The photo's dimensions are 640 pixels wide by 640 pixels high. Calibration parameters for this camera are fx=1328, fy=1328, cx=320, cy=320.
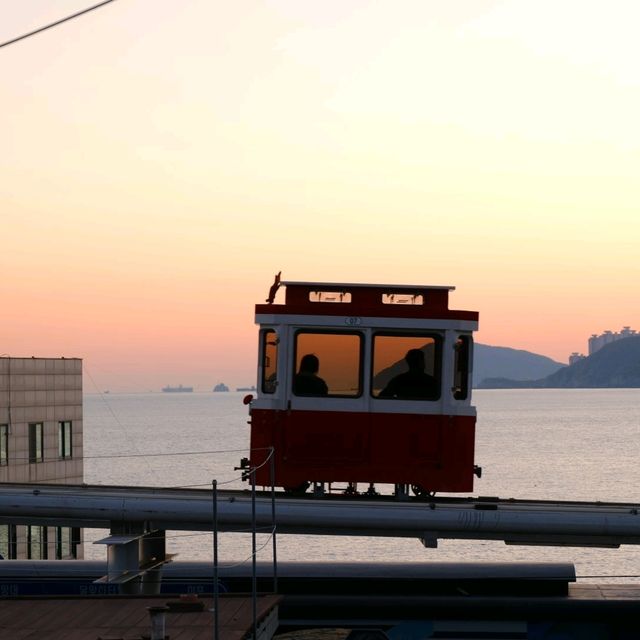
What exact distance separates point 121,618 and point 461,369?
20.9 ft

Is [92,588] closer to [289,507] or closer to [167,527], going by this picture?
[167,527]

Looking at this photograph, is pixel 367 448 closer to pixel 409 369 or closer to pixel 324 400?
pixel 324 400

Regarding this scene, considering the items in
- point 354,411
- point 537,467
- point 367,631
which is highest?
point 354,411

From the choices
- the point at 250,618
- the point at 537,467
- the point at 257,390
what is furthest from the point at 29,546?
the point at 537,467

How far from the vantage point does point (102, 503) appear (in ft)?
53.7

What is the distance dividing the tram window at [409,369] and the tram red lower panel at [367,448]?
0.30 meters

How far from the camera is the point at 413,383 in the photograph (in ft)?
56.2

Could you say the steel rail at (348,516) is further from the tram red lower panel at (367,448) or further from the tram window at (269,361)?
the tram window at (269,361)

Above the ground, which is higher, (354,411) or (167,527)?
(354,411)

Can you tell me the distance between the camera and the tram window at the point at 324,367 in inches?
675

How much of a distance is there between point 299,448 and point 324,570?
1684 millimetres

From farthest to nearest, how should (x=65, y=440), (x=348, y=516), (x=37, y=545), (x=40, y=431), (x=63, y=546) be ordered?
(x=65, y=440)
(x=63, y=546)
(x=40, y=431)
(x=37, y=545)
(x=348, y=516)

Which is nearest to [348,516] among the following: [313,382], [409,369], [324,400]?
[324,400]

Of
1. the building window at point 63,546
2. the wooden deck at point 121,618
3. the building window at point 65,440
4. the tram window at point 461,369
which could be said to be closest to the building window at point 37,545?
the building window at point 63,546
